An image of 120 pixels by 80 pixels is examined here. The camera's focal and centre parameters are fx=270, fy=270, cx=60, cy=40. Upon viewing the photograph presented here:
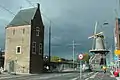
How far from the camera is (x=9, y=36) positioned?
227ft

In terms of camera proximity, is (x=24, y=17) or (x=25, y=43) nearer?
(x=25, y=43)

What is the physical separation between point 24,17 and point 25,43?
798 cm

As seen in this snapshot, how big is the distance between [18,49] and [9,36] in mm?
5088

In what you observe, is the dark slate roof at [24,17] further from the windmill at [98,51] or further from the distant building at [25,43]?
the windmill at [98,51]

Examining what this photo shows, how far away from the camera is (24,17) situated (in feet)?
229

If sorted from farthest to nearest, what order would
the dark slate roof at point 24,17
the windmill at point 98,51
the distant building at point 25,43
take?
1. the windmill at point 98,51
2. the dark slate roof at point 24,17
3. the distant building at point 25,43

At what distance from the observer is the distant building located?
2542 inches

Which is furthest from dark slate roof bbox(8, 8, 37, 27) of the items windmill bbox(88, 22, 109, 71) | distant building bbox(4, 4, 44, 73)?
windmill bbox(88, 22, 109, 71)

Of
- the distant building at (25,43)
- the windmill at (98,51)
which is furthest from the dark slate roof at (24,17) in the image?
the windmill at (98,51)

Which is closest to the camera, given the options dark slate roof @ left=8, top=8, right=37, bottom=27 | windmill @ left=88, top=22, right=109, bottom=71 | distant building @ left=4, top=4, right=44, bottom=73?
distant building @ left=4, top=4, right=44, bottom=73

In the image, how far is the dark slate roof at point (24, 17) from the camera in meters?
67.4

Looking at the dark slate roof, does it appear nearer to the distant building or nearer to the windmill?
the distant building

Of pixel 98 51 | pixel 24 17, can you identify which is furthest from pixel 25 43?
pixel 98 51

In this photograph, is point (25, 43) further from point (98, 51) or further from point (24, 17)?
point (98, 51)
